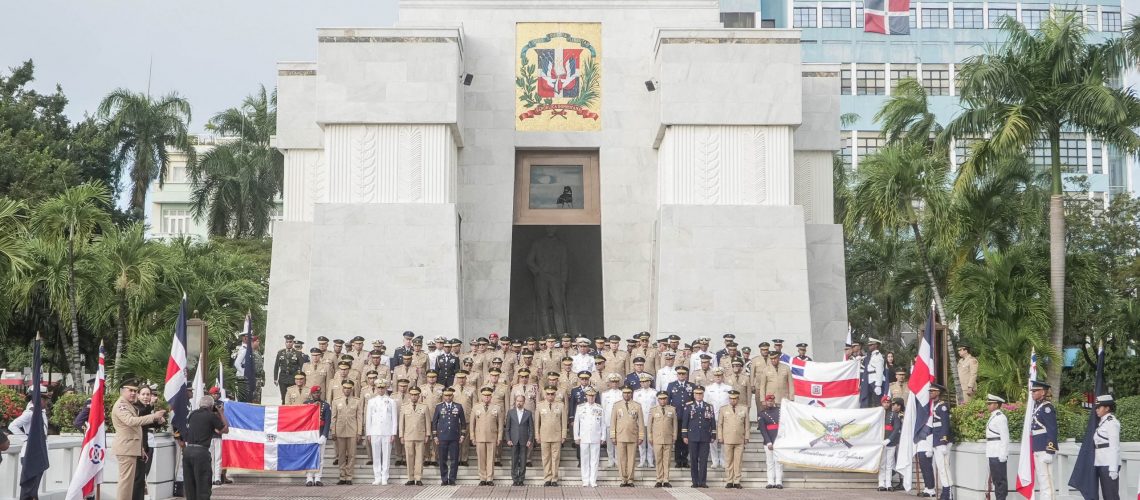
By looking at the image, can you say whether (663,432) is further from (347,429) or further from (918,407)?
(347,429)

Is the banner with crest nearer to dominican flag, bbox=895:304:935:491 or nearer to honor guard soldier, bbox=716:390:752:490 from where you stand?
honor guard soldier, bbox=716:390:752:490

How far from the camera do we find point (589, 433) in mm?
17703

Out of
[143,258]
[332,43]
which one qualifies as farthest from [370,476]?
[332,43]

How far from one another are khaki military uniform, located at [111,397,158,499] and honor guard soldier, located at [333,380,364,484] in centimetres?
477

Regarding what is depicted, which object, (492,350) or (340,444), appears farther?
(492,350)

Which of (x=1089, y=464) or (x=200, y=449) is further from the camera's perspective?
(x=200, y=449)

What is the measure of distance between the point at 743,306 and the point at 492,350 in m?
5.64

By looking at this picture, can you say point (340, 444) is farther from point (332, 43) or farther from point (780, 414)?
point (332, 43)

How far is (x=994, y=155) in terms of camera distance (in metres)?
22.2

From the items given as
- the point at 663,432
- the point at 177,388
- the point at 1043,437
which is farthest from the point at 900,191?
the point at 177,388

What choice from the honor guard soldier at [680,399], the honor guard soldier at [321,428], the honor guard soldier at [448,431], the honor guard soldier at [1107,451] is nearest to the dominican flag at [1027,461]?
the honor guard soldier at [1107,451]

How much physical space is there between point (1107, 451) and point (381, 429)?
9267 mm

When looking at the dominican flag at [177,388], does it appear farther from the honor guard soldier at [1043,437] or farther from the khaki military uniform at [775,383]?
the honor guard soldier at [1043,437]

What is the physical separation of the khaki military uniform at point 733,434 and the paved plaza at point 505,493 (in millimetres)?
379
